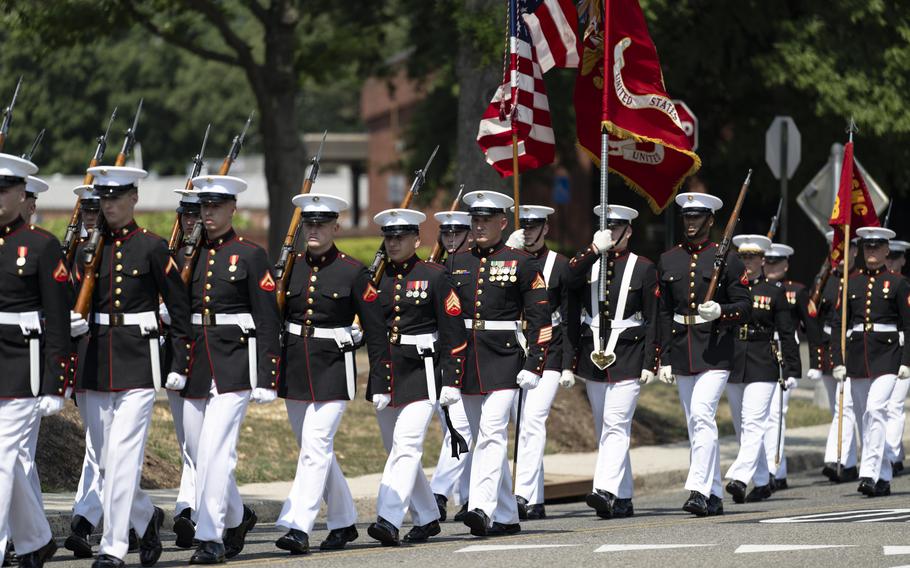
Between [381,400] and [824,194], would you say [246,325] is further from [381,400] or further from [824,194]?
[824,194]

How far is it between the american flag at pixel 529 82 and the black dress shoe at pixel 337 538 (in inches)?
194

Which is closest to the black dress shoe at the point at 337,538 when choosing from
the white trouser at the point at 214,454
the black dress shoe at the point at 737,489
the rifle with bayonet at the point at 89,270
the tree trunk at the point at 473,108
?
the white trouser at the point at 214,454

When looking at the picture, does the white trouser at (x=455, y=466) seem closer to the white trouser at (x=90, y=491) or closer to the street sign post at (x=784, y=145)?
the white trouser at (x=90, y=491)

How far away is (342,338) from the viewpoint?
10.1 meters

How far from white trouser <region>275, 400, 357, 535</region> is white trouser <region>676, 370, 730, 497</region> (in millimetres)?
Answer: 3093

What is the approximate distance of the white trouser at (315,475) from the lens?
979 cm

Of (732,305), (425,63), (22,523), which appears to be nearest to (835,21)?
(425,63)

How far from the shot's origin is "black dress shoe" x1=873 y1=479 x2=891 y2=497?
13930mm

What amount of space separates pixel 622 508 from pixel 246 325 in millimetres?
3804

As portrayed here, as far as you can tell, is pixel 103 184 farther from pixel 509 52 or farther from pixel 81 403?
pixel 509 52

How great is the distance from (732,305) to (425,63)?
1774 centimetres

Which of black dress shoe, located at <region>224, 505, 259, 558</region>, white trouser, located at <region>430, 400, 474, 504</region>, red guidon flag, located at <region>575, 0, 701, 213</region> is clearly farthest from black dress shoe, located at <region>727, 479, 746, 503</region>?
black dress shoe, located at <region>224, 505, 259, 558</region>

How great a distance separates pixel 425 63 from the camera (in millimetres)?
29641

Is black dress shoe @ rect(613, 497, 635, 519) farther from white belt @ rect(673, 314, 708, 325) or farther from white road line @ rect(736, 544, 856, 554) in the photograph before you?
white road line @ rect(736, 544, 856, 554)
